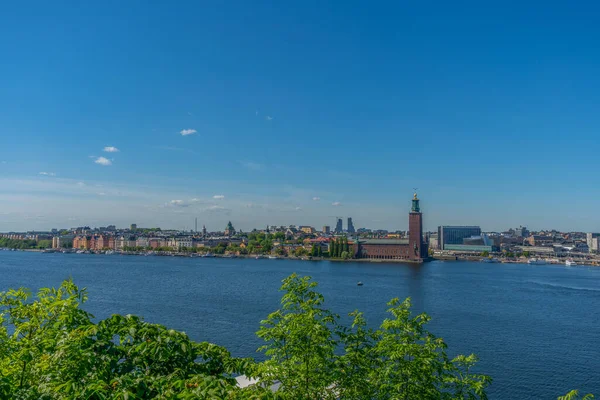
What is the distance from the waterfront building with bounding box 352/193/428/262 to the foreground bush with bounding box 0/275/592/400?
69459mm

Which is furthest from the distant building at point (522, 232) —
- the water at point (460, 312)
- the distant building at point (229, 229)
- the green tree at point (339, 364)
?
the green tree at point (339, 364)

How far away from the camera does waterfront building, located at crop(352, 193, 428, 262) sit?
240 ft

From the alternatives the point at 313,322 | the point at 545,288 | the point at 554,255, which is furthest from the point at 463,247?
the point at 313,322

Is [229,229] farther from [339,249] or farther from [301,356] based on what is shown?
[301,356]

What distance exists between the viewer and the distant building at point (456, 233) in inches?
4592

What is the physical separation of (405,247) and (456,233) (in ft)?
156

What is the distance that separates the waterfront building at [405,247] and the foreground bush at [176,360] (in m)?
69.5

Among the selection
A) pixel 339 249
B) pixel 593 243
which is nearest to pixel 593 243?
pixel 593 243

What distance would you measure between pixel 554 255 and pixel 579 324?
244ft

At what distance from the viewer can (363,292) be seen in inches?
1303

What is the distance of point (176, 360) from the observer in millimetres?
3844

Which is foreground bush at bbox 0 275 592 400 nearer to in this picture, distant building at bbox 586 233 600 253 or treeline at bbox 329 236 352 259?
treeline at bbox 329 236 352 259

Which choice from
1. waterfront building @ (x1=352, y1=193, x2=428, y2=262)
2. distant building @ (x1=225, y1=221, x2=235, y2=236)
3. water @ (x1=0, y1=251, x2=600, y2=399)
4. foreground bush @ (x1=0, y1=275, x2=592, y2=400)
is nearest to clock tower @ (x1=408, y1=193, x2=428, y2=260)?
waterfront building @ (x1=352, y1=193, x2=428, y2=262)

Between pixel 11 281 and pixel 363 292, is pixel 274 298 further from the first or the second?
pixel 11 281
